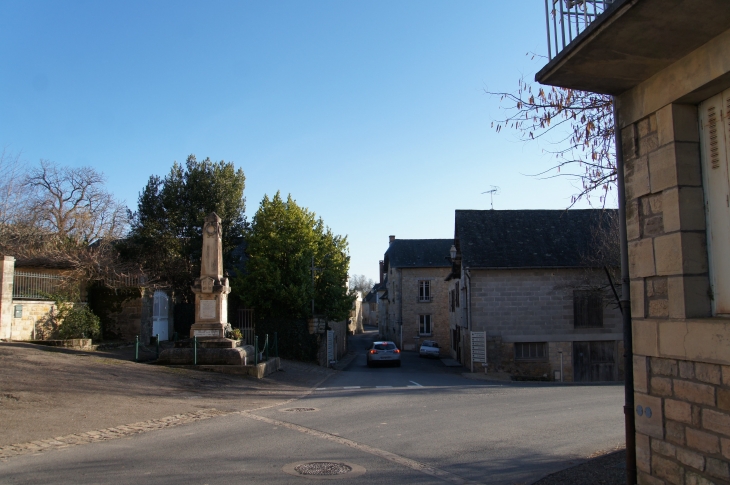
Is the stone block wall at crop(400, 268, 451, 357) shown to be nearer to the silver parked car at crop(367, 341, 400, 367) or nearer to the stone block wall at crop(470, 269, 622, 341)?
the silver parked car at crop(367, 341, 400, 367)

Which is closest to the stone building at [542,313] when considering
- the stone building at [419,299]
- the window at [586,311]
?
the window at [586,311]

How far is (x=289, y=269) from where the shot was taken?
1094 inches

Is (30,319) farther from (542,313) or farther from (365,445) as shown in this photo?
(542,313)

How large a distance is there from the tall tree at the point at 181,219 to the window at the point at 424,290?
17.6m

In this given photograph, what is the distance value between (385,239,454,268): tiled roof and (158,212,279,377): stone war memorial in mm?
27966

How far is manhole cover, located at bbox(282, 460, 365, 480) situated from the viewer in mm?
6852

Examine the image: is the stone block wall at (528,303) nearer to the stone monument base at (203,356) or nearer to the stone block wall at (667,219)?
the stone monument base at (203,356)

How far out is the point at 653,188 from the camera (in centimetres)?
524

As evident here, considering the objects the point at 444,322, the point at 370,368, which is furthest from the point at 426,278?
the point at 370,368

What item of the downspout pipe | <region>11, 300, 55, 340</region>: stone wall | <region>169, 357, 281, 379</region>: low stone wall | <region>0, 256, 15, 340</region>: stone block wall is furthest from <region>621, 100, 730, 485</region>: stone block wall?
<region>11, 300, 55, 340</region>: stone wall

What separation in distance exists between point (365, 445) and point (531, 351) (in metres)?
19.9

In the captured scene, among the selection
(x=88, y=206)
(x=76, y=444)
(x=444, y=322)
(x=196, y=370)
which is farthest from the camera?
(x=444, y=322)

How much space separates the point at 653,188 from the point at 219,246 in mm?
15580

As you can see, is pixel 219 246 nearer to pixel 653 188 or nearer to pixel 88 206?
pixel 653 188
